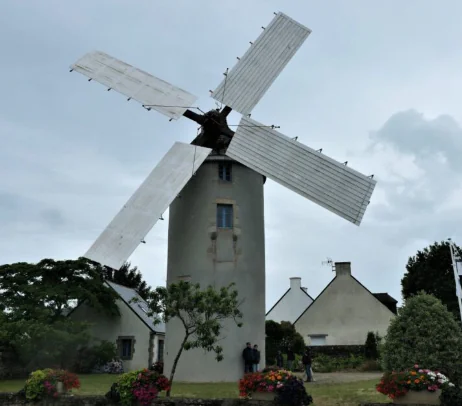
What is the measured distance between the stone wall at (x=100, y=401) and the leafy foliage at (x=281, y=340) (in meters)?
22.8

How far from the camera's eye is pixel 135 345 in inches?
1272

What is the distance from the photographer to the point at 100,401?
41.3ft

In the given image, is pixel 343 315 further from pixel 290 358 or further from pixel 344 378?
pixel 344 378

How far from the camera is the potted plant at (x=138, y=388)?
12.2m

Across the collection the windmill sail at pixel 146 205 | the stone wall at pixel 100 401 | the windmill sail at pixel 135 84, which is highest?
the windmill sail at pixel 135 84

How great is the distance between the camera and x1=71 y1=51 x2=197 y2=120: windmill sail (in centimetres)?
2133

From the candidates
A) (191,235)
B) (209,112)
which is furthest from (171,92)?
(191,235)

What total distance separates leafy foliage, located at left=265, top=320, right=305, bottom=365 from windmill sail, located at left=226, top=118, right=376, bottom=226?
1840cm

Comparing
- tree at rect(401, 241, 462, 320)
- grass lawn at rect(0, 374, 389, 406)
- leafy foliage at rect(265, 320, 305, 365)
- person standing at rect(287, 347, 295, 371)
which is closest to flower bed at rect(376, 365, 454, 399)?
grass lawn at rect(0, 374, 389, 406)

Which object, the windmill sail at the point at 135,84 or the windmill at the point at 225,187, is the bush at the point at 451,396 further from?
the windmill sail at the point at 135,84

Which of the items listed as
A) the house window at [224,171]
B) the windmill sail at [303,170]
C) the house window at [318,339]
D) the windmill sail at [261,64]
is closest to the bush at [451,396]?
the windmill sail at [303,170]

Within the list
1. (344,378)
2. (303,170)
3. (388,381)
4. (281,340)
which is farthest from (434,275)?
(388,381)

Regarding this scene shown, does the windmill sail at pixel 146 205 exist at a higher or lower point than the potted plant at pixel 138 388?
higher

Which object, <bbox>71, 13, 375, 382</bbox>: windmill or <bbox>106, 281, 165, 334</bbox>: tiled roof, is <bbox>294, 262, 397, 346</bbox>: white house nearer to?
<bbox>106, 281, 165, 334</bbox>: tiled roof
